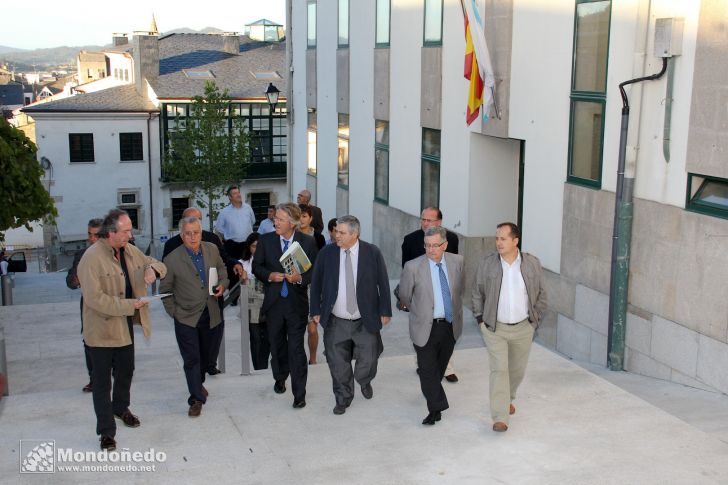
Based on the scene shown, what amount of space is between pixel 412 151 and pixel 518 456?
34.7 feet

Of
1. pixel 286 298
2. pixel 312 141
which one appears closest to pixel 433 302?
pixel 286 298

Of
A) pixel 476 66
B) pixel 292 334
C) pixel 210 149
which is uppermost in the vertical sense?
pixel 476 66

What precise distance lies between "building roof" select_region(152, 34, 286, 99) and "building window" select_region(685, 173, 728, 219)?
1682 inches

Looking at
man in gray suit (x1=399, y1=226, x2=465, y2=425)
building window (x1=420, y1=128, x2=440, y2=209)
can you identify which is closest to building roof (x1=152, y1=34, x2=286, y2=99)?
building window (x1=420, y1=128, x2=440, y2=209)

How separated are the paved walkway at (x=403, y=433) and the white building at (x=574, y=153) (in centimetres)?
111

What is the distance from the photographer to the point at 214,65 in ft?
179

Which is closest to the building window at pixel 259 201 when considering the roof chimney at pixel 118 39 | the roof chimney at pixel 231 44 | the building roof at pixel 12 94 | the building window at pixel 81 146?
the building window at pixel 81 146

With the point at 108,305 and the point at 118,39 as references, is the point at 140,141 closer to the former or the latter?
the point at 118,39

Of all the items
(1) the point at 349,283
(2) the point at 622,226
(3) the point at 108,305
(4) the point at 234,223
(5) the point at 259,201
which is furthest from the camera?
(5) the point at 259,201

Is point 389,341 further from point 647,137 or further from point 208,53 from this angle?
point 208,53

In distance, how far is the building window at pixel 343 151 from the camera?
20.7m

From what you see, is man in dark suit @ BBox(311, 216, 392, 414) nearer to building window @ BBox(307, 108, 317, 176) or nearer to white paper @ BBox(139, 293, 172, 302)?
white paper @ BBox(139, 293, 172, 302)

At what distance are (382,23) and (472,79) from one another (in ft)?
18.1

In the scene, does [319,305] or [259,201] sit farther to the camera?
[259,201]
